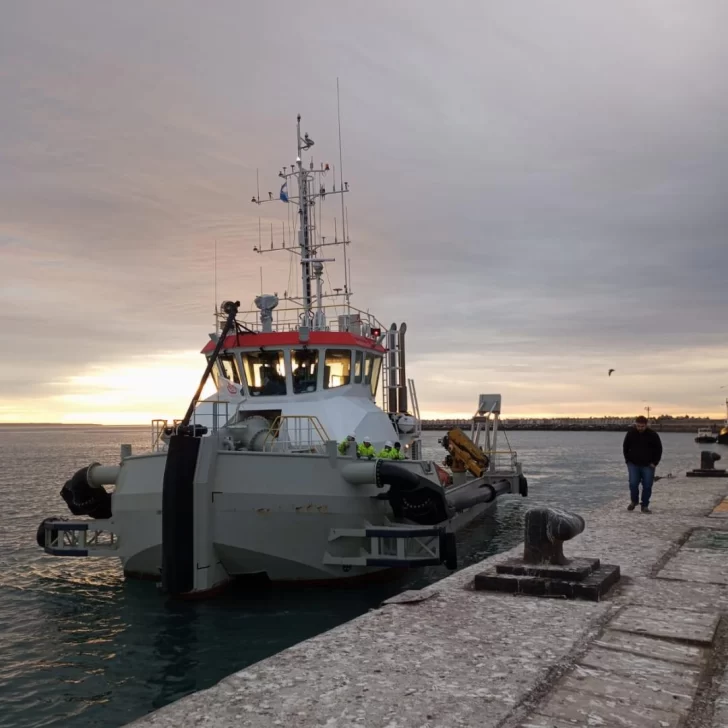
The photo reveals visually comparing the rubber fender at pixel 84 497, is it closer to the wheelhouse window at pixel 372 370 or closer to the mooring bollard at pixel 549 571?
the wheelhouse window at pixel 372 370

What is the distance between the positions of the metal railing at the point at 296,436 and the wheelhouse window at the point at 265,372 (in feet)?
3.18

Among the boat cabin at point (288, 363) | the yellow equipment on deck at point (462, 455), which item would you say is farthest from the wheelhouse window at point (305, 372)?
the yellow equipment on deck at point (462, 455)

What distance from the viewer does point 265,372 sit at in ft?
47.4

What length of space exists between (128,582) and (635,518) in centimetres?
873

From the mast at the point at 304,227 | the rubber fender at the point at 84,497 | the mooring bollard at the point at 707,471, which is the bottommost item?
the mooring bollard at the point at 707,471

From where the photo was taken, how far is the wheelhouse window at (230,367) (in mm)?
14586

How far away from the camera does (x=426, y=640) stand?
5039 millimetres

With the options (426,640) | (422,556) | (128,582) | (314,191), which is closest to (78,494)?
(128,582)

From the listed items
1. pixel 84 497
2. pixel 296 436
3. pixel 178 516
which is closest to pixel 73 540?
pixel 84 497

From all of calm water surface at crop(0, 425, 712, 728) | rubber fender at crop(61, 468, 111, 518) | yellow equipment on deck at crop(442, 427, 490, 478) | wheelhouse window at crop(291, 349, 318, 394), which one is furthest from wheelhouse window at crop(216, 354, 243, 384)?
yellow equipment on deck at crop(442, 427, 490, 478)

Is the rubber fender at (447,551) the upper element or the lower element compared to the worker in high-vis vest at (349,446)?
lower

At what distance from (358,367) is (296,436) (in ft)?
8.30

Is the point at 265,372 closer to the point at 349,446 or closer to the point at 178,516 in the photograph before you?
the point at 349,446

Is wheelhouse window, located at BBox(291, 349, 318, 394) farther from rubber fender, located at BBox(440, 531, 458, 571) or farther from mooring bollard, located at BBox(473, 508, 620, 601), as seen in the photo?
mooring bollard, located at BBox(473, 508, 620, 601)
